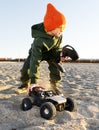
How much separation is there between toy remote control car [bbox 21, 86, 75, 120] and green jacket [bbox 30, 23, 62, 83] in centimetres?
22

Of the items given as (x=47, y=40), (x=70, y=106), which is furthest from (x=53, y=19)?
(x=70, y=106)

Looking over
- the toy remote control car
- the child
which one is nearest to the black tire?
the toy remote control car

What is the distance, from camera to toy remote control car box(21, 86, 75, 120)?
2916 millimetres

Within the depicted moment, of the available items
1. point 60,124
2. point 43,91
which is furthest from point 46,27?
point 60,124

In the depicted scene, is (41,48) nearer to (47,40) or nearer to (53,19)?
(47,40)

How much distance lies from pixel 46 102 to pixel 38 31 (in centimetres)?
121

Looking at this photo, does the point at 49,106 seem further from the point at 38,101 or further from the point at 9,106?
the point at 9,106

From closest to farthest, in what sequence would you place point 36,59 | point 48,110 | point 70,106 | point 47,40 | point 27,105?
point 48,110 < point 27,105 < point 70,106 < point 36,59 < point 47,40

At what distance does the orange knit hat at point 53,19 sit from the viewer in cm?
362

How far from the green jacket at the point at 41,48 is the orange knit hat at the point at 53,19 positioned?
0.14 metres

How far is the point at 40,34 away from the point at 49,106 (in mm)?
1223

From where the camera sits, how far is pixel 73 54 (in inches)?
149

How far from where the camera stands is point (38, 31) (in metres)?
3.82

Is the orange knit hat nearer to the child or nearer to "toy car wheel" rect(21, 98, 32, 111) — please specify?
the child
